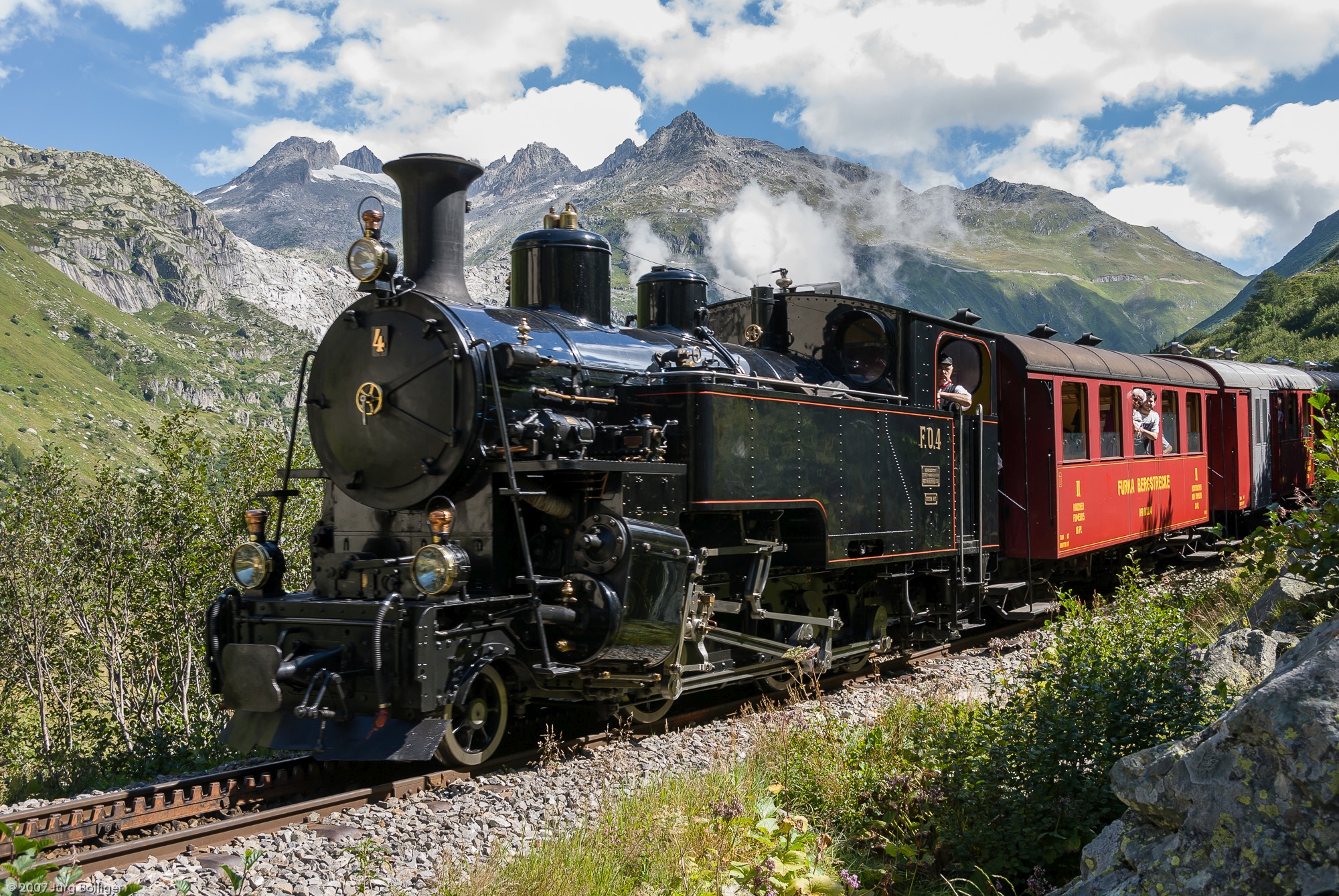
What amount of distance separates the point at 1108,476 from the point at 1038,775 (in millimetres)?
7637

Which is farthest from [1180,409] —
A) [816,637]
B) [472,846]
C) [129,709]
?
[129,709]

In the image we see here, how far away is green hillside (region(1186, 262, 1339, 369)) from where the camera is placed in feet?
149

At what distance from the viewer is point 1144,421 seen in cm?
1184

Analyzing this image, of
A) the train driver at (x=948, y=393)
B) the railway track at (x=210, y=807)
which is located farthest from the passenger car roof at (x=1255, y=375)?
the railway track at (x=210, y=807)

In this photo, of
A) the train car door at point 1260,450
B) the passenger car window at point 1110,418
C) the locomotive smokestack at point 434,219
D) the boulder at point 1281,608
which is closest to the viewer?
the boulder at point 1281,608

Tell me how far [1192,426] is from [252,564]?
12.1 m

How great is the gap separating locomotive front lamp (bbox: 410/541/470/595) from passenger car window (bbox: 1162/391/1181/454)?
1024 centimetres

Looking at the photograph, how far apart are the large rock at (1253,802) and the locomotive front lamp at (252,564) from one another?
4987mm

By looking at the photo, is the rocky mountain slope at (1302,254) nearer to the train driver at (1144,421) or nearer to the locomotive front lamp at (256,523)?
the train driver at (1144,421)

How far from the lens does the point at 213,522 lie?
10758mm

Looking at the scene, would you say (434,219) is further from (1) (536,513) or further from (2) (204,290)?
(2) (204,290)

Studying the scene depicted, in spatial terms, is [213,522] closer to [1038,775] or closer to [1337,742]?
[1038,775]

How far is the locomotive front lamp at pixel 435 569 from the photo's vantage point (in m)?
5.32

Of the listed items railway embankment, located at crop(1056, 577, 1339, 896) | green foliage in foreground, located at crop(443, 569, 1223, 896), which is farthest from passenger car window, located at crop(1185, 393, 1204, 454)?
railway embankment, located at crop(1056, 577, 1339, 896)
